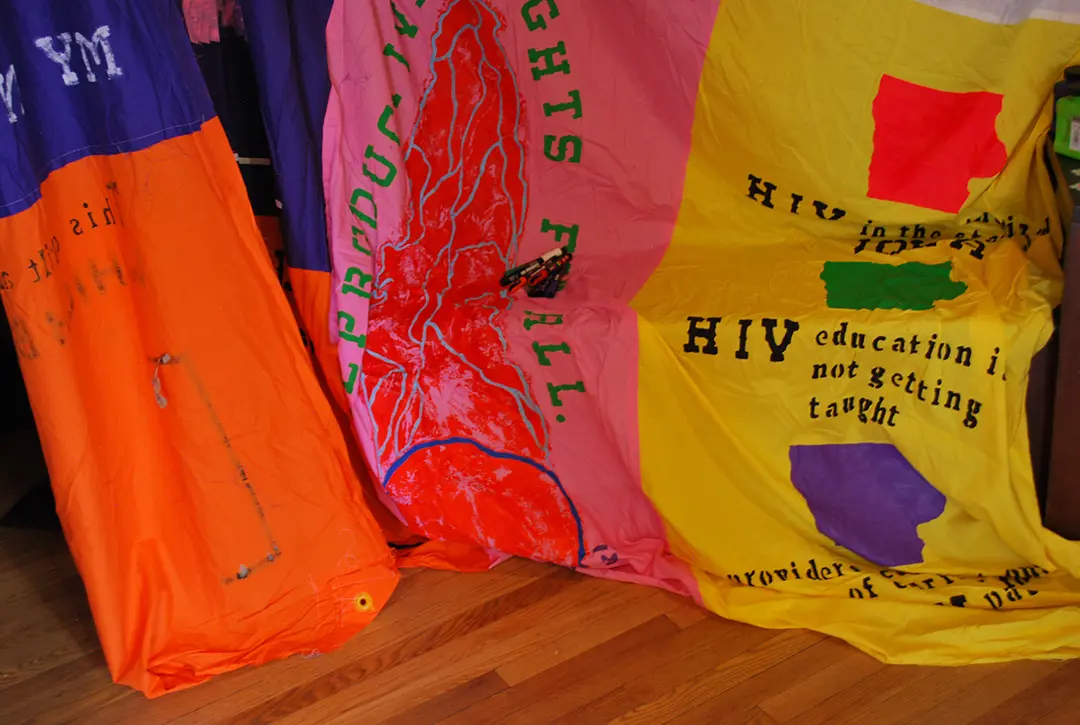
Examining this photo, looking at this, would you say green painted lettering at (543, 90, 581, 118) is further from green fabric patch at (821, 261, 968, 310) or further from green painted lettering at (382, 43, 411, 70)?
green fabric patch at (821, 261, 968, 310)

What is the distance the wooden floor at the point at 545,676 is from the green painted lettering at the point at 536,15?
92cm

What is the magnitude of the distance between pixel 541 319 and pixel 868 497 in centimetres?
57

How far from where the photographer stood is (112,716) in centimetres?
139

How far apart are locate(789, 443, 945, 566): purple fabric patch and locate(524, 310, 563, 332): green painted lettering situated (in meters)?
0.41

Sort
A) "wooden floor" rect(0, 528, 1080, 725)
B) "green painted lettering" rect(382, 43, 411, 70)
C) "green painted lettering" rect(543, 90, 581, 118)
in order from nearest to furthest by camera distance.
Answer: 1. "wooden floor" rect(0, 528, 1080, 725)
2. "green painted lettering" rect(382, 43, 411, 70)
3. "green painted lettering" rect(543, 90, 581, 118)

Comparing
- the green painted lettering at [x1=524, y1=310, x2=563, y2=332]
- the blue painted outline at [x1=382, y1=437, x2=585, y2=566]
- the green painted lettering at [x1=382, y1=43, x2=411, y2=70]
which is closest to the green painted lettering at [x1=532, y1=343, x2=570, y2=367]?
the green painted lettering at [x1=524, y1=310, x2=563, y2=332]

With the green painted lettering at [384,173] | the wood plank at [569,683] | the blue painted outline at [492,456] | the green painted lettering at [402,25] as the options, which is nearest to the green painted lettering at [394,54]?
the green painted lettering at [402,25]

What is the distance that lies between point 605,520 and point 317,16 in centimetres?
90

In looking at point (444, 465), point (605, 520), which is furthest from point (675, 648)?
point (444, 465)

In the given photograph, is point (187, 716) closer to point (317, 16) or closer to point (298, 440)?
point (298, 440)

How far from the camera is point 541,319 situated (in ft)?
5.04

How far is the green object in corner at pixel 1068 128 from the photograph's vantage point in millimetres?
1354

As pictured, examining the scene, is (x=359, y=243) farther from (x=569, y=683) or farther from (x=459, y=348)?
(x=569, y=683)

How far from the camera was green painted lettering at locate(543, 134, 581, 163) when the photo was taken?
5.34 ft
